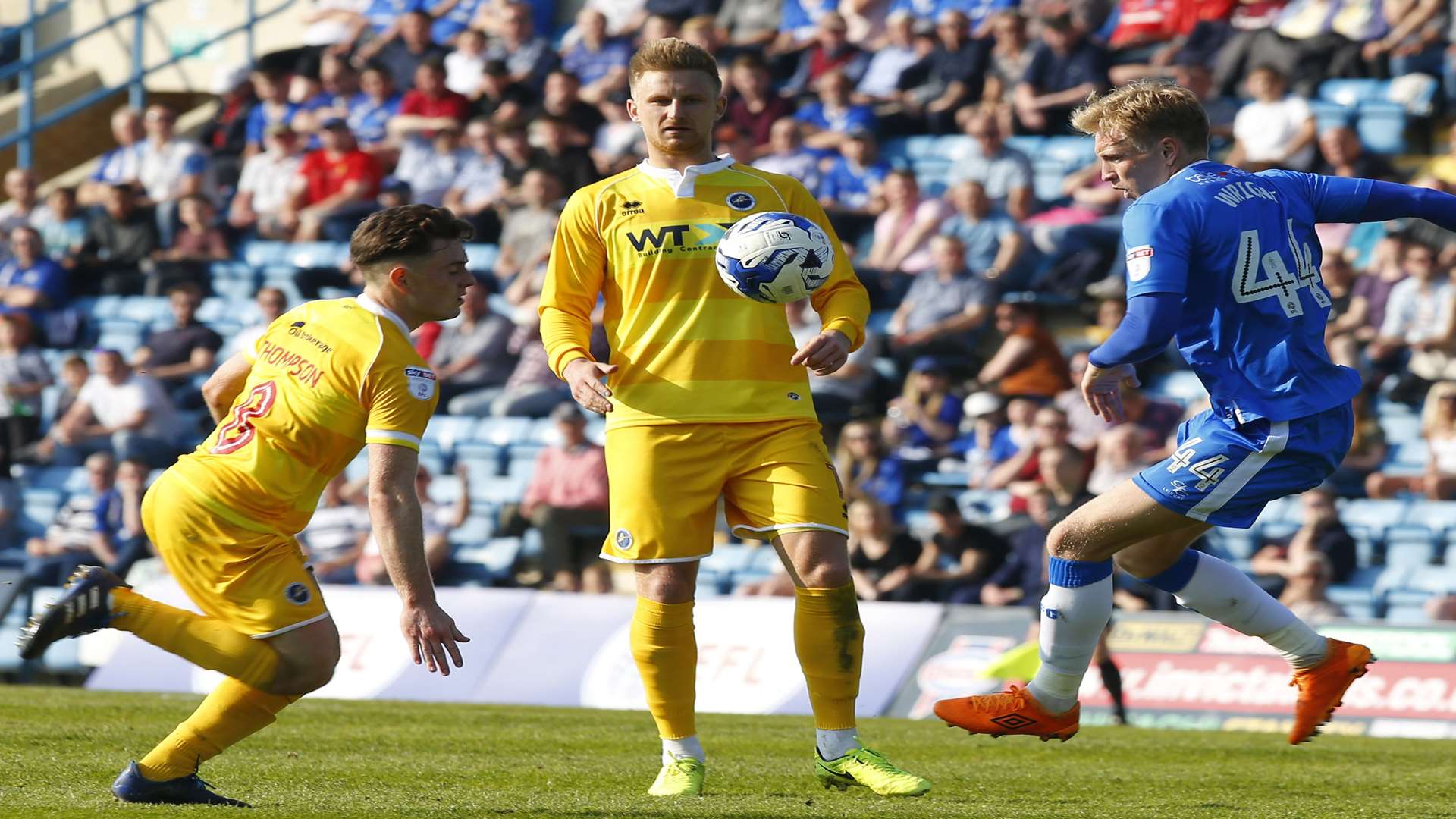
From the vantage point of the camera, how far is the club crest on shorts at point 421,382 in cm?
551

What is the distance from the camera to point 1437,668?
1030cm

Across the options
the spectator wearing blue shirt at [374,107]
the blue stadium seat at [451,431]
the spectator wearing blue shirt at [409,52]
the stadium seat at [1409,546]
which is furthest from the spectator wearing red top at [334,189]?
the stadium seat at [1409,546]

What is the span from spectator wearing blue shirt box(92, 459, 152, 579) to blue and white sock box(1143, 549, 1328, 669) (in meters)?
9.95

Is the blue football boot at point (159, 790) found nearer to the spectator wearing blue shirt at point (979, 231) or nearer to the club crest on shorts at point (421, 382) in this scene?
the club crest on shorts at point (421, 382)

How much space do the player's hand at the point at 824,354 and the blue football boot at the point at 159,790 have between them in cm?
209

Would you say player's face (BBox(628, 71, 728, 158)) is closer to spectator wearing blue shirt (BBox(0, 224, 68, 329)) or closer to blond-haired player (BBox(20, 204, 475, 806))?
blond-haired player (BBox(20, 204, 475, 806))

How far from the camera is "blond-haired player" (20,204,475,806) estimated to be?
552 cm

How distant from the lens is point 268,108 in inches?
766

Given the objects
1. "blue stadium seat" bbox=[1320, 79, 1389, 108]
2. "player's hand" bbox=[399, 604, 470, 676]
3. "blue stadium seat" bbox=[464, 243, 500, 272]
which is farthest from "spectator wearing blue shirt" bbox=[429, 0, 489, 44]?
"player's hand" bbox=[399, 604, 470, 676]

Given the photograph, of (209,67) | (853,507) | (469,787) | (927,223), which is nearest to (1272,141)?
(927,223)

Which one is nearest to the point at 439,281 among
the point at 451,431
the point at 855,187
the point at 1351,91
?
the point at 451,431

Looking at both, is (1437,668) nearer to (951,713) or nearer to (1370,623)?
(1370,623)

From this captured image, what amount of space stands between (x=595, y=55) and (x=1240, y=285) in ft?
42.9

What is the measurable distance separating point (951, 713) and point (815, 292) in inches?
55.9
